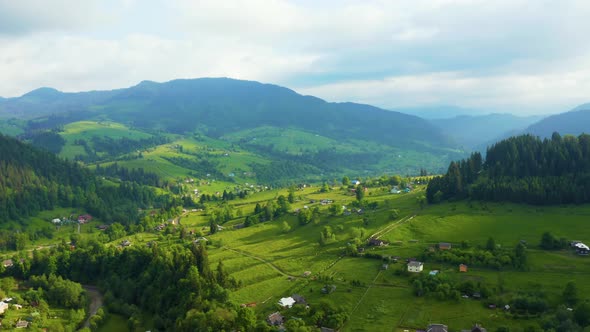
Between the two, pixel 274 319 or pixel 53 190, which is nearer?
pixel 274 319

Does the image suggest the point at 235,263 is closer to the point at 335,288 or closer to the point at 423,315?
the point at 335,288

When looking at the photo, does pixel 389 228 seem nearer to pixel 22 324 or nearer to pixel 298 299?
pixel 298 299

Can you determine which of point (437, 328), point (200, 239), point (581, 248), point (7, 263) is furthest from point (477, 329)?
point (7, 263)

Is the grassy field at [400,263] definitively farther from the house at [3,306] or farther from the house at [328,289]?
the house at [3,306]

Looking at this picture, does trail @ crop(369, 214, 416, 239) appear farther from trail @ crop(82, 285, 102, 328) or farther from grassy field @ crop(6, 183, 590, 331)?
trail @ crop(82, 285, 102, 328)

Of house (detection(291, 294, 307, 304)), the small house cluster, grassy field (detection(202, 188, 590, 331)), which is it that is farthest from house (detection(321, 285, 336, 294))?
the small house cluster

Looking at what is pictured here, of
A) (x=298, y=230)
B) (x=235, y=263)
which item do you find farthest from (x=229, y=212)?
(x=235, y=263)

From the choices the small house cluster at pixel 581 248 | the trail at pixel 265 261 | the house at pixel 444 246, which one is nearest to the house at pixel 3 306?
the trail at pixel 265 261
